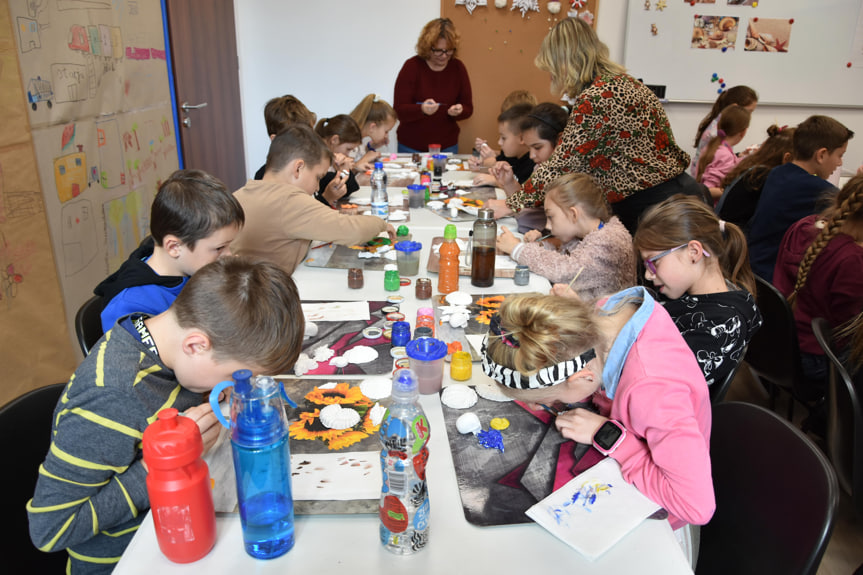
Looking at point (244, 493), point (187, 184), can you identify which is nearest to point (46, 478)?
A: point (244, 493)

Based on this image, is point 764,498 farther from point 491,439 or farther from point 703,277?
point 703,277

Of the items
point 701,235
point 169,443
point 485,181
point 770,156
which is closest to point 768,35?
point 770,156

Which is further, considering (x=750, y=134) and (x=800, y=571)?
(x=750, y=134)

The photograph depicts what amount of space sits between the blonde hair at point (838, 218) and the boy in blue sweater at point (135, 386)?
2.09 metres

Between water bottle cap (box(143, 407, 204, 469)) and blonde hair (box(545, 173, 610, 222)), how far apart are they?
5.87 ft

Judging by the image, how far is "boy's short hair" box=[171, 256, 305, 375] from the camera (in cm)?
103

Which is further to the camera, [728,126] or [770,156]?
[728,126]

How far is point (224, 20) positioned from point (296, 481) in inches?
196

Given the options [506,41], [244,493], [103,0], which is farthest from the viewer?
[506,41]

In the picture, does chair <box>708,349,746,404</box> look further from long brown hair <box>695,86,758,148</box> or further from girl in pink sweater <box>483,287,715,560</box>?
long brown hair <box>695,86,758,148</box>

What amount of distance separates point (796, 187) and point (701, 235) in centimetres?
169

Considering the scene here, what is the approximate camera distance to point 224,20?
195 inches

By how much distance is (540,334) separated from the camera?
110 centimetres

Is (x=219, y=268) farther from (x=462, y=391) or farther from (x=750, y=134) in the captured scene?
(x=750, y=134)
